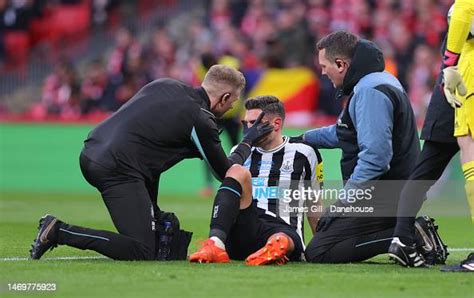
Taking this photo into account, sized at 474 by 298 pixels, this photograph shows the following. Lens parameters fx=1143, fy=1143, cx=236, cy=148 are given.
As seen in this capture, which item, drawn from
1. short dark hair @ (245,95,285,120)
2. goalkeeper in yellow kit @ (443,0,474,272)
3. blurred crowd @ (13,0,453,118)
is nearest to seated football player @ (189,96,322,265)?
short dark hair @ (245,95,285,120)

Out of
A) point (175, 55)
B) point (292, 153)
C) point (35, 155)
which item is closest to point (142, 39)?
point (175, 55)

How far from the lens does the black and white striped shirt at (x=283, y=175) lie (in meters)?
8.88

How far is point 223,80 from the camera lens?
28.4 ft

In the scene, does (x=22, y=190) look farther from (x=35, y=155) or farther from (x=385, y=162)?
(x=385, y=162)

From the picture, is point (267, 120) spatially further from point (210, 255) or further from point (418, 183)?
point (418, 183)

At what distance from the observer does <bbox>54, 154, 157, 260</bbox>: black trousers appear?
8281 mm

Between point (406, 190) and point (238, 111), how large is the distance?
9661 mm

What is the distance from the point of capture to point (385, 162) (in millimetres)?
8164

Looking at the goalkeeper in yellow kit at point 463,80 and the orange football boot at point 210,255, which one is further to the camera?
the orange football boot at point 210,255

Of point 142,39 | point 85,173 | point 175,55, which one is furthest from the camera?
point 142,39

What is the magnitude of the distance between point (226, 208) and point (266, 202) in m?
0.69

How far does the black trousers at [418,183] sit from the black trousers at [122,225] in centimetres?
184

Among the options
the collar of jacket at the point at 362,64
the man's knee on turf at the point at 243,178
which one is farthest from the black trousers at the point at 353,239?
the collar of jacket at the point at 362,64

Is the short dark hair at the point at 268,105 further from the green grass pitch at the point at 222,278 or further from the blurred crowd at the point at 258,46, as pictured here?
the blurred crowd at the point at 258,46
